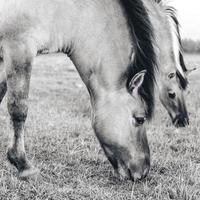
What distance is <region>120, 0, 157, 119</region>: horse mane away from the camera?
3938 millimetres

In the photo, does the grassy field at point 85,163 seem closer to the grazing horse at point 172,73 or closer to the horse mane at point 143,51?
the grazing horse at point 172,73

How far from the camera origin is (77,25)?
414 centimetres

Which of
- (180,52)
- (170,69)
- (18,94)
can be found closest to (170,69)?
(170,69)

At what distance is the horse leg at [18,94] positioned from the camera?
377cm

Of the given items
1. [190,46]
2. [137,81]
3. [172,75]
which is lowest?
[190,46]

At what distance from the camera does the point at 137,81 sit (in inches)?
153

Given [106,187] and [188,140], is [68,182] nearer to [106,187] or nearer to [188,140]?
[106,187]

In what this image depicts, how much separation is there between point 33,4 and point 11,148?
1.48 metres

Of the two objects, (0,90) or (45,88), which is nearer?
(0,90)

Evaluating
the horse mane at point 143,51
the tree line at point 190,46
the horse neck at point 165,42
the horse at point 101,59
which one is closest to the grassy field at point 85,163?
the horse at point 101,59

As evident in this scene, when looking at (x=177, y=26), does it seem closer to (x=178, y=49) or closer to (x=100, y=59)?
→ (x=178, y=49)

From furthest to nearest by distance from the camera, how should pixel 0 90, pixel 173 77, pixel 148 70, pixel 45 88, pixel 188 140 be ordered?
pixel 45 88, pixel 173 77, pixel 188 140, pixel 0 90, pixel 148 70

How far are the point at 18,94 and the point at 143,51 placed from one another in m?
1.34

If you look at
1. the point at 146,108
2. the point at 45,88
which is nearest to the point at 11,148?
the point at 146,108
